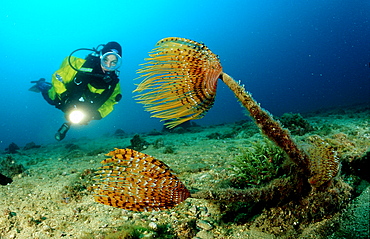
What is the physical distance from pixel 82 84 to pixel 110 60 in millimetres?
1652

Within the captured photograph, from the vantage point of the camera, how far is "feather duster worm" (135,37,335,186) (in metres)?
1.75

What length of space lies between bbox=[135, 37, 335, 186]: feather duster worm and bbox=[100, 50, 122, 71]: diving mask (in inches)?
298

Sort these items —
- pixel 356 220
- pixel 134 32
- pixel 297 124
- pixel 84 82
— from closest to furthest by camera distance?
pixel 356 220 → pixel 297 124 → pixel 84 82 → pixel 134 32

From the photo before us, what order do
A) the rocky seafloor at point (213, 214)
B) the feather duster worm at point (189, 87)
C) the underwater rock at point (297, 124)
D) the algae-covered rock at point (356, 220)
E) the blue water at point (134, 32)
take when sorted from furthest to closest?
the blue water at point (134, 32) → the underwater rock at point (297, 124) → the rocky seafloor at point (213, 214) → the feather duster worm at point (189, 87) → the algae-covered rock at point (356, 220)

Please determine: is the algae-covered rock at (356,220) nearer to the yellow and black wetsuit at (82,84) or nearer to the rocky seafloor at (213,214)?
the rocky seafloor at (213,214)

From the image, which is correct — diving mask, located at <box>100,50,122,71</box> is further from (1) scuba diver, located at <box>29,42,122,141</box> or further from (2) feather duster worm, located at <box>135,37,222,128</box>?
(2) feather duster worm, located at <box>135,37,222,128</box>

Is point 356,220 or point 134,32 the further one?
point 134,32

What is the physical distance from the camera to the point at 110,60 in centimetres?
863

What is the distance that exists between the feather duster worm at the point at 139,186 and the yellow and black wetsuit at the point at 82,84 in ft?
25.2

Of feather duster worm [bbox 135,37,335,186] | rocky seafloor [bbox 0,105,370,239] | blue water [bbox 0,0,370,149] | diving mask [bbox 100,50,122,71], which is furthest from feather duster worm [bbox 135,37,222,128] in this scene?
blue water [bbox 0,0,370,149]

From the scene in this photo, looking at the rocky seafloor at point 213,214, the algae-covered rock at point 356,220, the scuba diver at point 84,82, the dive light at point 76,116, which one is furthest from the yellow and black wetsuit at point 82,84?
the algae-covered rock at point 356,220

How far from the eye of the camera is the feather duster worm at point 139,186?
1781 millimetres

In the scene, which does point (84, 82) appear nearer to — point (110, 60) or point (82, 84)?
point (82, 84)

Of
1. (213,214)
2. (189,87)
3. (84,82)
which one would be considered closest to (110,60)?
(84,82)
